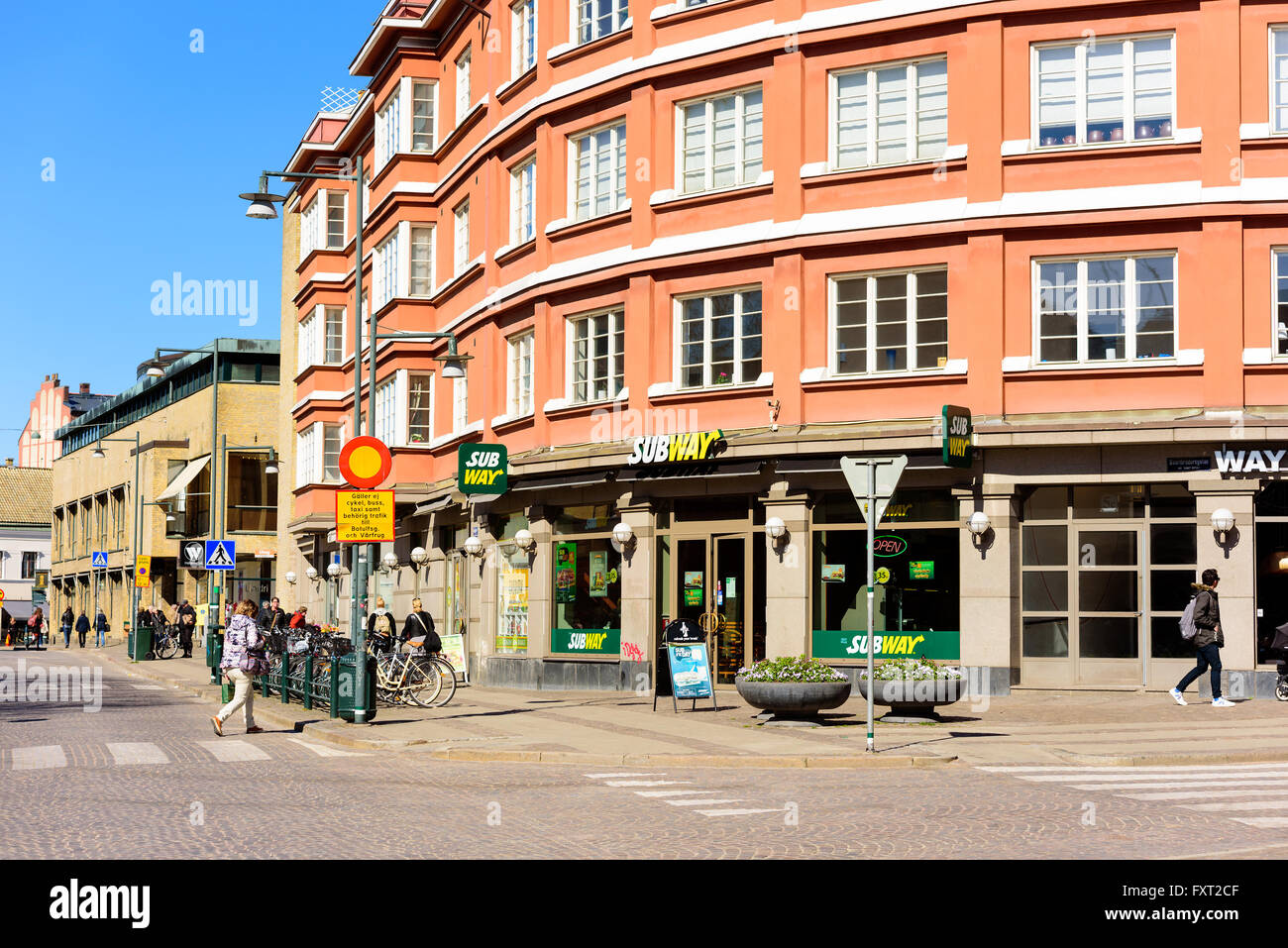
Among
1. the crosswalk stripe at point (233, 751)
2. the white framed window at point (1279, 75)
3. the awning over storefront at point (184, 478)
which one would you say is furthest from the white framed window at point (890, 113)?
the awning over storefront at point (184, 478)

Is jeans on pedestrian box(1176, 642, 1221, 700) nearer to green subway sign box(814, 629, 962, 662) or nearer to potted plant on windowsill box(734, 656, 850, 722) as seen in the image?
green subway sign box(814, 629, 962, 662)

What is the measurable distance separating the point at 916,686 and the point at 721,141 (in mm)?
11459

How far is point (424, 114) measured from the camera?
121 ft

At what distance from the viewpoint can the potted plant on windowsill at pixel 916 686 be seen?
19.1 meters

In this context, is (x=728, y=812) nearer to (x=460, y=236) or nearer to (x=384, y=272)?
(x=460, y=236)

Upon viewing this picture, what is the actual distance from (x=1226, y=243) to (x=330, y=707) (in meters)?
14.2

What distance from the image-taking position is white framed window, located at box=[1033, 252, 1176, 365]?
23391mm

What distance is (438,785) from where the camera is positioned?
566 inches

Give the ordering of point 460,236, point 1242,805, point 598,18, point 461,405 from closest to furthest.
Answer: point 1242,805, point 598,18, point 461,405, point 460,236

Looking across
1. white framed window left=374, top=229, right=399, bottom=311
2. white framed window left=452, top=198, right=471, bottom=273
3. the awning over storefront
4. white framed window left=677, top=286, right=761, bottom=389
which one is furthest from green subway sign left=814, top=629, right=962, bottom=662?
the awning over storefront

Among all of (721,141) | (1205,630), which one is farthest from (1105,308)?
(721,141)

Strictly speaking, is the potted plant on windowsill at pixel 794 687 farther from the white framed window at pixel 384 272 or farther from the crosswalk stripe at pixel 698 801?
the white framed window at pixel 384 272

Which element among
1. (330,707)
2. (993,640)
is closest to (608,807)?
(330,707)

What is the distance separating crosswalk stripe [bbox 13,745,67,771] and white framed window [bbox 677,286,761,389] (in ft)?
41.4
